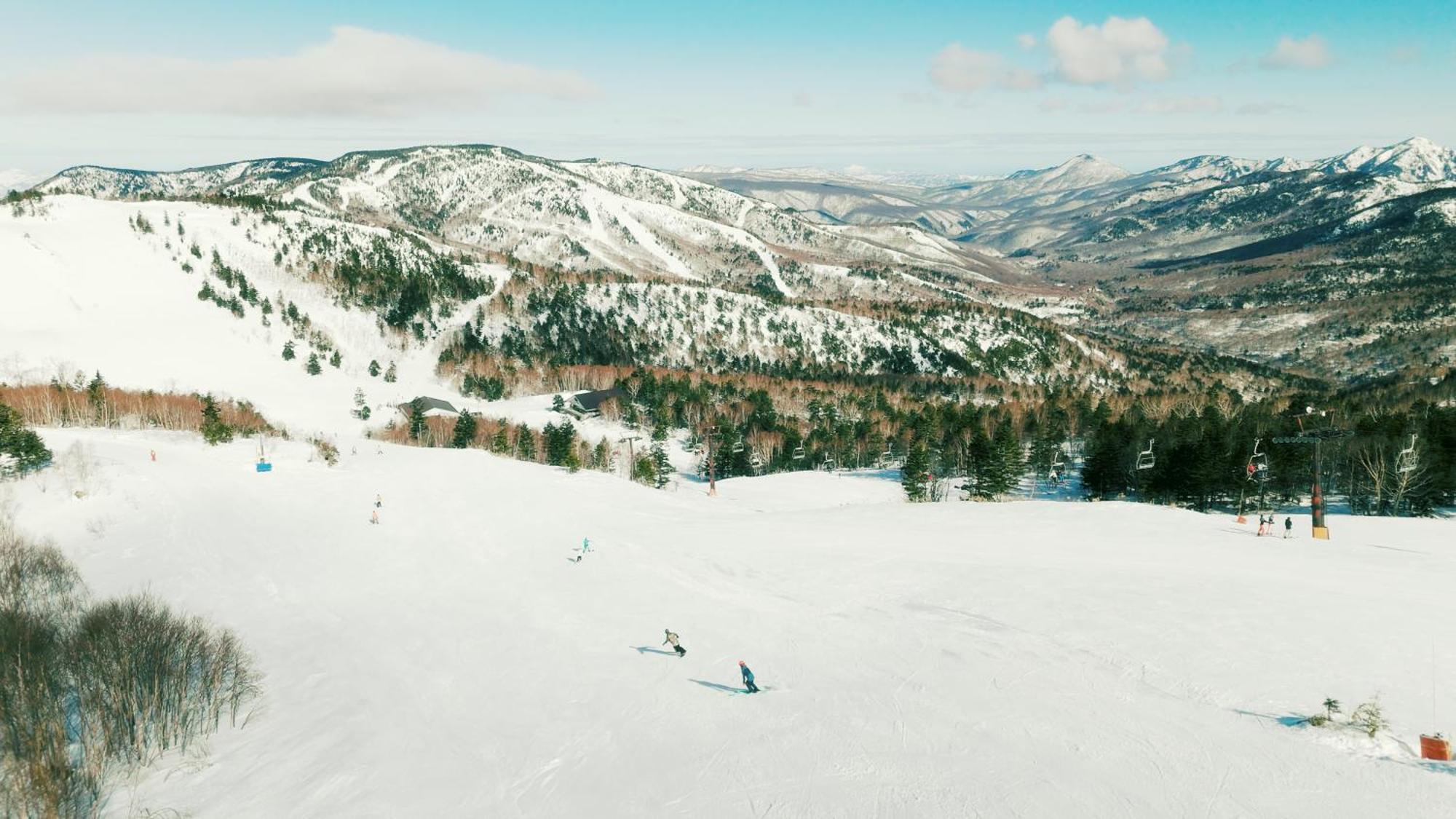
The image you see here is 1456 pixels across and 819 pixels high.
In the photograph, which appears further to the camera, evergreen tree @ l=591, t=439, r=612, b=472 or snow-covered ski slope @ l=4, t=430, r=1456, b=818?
evergreen tree @ l=591, t=439, r=612, b=472

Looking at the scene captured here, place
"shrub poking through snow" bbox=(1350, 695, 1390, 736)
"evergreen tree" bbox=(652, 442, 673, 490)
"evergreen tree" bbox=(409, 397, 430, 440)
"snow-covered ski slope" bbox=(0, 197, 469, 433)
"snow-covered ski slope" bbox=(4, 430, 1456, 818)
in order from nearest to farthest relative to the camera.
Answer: "shrub poking through snow" bbox=(1350, 695, 1390, 736), "snow-covered ski slope" bbox=(4, 430, 1456, 818), "evergreen tree" bbox=(652, 442, 673, 490), "evergreen tree" bbox=(409, 397, 430, 440), "snow-covered ski slope" bbox=(0, 197, 469, 433)

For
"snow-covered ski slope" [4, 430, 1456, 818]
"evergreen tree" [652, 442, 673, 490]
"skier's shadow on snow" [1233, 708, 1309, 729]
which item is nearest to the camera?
"snow-covered ski slope" [4, 430, 1456, 818]

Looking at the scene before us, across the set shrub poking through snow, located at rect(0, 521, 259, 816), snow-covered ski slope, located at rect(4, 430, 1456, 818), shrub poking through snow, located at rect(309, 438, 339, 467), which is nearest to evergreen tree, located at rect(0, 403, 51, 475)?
snow-covered ski slope, located at rect(4, 430, 1456, 818)

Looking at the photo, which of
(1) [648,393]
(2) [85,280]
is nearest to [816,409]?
(1) [648,393]

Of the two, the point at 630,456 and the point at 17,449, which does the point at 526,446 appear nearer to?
the point at 630,456

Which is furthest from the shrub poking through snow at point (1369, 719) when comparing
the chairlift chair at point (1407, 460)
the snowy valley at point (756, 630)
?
the chairlift chair at point (1407, 460)

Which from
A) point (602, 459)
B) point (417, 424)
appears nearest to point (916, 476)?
point (602, 459)

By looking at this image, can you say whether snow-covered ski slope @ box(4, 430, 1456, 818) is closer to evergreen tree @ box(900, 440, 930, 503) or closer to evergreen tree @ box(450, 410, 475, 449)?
evergreen tree @ box(900, 440, 930, 503)
